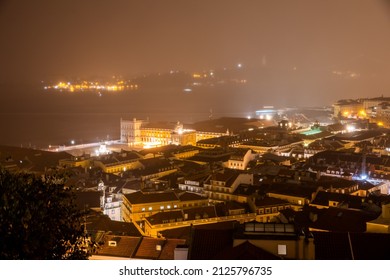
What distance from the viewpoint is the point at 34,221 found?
2926 mm

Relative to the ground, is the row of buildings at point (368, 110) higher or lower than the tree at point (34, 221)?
higher

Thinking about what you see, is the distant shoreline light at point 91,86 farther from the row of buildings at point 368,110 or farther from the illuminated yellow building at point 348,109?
the row of buildings at point 368,110

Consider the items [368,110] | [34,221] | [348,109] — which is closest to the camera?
[34,221]

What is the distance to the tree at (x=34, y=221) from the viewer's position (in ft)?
9.10

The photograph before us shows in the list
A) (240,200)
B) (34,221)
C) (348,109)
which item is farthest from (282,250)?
(348,109)

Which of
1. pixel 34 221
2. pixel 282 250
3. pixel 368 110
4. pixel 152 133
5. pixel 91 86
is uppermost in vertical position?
pixel 91 86

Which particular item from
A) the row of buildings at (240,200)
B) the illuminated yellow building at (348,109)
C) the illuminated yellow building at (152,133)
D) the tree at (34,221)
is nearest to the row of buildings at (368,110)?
the illuminated yellow building at (348,109)

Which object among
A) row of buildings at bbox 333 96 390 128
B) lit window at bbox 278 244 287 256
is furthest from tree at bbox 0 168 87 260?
row of buildings at bbox 333 96 390 128

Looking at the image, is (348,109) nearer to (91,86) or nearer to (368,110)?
(368,110)

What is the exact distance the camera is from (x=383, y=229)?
5.43m

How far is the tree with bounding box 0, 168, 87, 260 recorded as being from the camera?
109 inches

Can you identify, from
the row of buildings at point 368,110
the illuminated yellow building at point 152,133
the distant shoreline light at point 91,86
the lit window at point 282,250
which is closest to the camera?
the lit window at point 282,250
